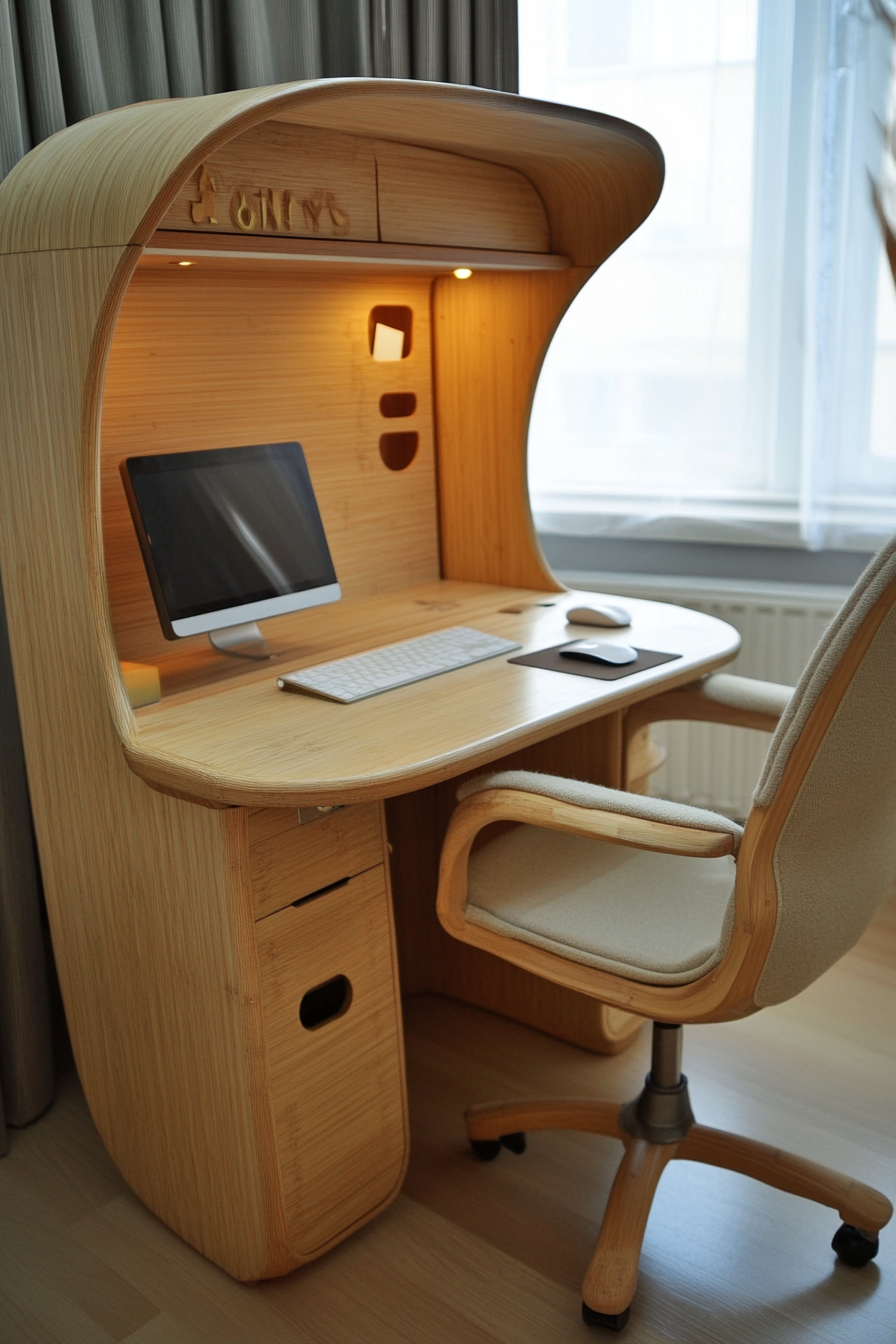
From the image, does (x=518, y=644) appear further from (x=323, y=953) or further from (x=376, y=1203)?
(x=376, y=1203)

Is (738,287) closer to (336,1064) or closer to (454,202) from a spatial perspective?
(454,202)

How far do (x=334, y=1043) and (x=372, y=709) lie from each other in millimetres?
463

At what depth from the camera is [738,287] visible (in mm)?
2613

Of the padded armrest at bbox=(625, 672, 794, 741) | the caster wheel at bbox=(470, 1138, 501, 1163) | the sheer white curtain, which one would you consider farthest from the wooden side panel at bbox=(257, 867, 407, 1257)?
the sheer white curtain

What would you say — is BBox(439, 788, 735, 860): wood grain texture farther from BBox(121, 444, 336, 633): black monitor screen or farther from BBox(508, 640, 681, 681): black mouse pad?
BBox(121, 444, 336, 633): black monitor screen

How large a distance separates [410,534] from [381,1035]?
1.01 meters

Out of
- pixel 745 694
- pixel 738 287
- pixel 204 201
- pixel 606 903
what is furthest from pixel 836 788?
pixel 738 287

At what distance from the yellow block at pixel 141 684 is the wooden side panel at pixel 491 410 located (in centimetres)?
86

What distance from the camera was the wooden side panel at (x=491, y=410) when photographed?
6.92 feet

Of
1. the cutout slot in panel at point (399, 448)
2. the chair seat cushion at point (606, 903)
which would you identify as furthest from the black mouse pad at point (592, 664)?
the cutout slot in panel at point (399, 448)

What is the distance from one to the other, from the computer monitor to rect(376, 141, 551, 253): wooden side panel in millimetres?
408

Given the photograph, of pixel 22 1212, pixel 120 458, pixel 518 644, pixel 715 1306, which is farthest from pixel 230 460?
pixel 715 1306

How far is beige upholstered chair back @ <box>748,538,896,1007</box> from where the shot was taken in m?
1.12

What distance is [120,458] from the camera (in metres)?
1.74
